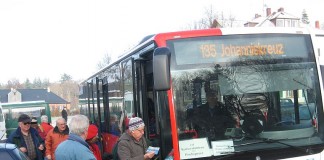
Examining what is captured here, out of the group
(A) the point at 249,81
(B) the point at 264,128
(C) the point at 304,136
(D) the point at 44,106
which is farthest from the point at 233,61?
(D) the point at 44,106

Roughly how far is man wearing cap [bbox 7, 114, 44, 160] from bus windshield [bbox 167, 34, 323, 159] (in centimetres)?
428

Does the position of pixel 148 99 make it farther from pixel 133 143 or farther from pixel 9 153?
pixel 9 153

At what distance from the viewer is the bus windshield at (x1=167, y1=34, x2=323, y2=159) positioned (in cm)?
517

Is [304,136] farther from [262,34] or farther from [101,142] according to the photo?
[101,142]

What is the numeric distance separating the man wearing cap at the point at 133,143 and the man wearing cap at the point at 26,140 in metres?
3.63

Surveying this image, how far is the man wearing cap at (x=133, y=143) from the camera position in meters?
5.23

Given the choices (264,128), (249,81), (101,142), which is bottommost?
→ (101,142)

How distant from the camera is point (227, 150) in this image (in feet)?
16.7

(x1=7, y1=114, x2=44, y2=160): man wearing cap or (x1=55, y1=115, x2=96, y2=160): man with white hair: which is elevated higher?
(x1=55, y1=115, x2=96, y2=160): man with white hair

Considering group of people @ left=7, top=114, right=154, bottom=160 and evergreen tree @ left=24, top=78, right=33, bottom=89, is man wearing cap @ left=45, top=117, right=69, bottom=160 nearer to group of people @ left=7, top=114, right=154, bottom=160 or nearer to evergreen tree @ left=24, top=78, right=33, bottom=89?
group of people @ left=7, top=114, right=154, bottom=160

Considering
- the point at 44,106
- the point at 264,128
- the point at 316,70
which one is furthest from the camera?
the point at 44,106

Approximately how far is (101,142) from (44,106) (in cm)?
1225

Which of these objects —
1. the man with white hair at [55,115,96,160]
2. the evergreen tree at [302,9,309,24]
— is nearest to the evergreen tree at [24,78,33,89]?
the evergreen tree at [302,9,309,24]

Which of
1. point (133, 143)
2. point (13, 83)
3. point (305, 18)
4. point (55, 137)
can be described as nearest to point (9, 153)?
point (133, 143)
